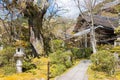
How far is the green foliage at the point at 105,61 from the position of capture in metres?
16.3

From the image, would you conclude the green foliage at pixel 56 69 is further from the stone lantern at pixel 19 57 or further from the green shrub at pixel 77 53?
the green shrub at pixel 77 53

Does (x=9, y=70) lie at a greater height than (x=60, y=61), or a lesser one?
lesser

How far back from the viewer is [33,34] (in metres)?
26.7

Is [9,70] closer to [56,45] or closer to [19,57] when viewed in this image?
[19,57]

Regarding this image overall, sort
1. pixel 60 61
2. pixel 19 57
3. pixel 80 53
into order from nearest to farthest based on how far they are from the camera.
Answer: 1. pixel 19 57
2. pixel 60 61
3. pixel 80 53

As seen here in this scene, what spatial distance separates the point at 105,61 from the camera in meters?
16.4

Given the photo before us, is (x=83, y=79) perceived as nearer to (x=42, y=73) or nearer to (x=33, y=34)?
(x=42, y=73)

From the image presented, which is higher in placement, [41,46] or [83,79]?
[41,46]

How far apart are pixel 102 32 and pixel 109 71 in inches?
609

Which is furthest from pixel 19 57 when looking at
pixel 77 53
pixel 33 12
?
pixel 77 53

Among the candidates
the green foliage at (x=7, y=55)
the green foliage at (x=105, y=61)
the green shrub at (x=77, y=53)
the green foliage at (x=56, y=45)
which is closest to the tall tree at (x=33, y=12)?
the green foliage at (x=56, y=45)

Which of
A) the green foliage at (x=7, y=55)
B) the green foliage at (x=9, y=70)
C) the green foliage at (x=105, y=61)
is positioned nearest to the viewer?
the green foliage at (x=105, y=61)

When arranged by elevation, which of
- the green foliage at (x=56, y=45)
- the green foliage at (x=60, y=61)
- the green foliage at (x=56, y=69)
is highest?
the green foliage at (x=56, y=45)

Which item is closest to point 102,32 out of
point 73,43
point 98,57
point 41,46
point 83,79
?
point 73,43
